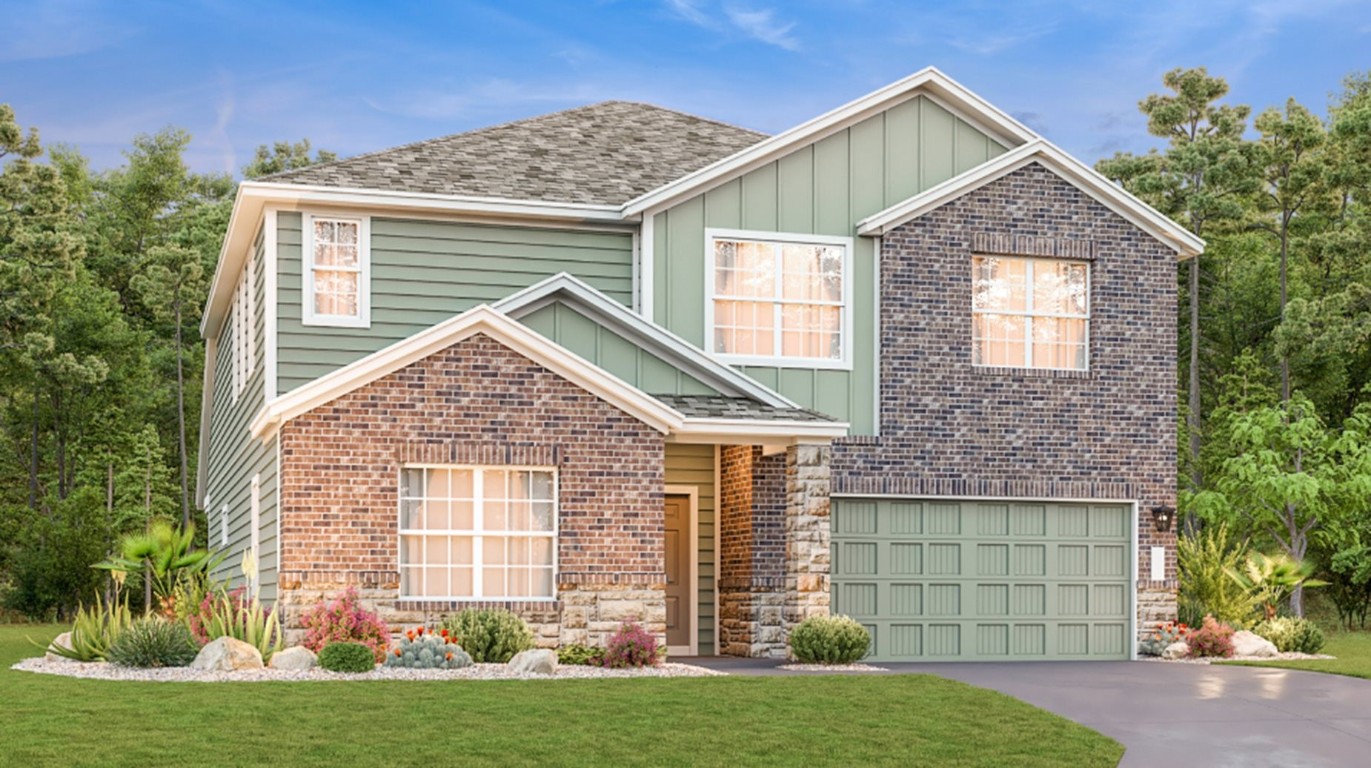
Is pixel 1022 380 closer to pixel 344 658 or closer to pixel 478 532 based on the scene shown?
pixel 478 532

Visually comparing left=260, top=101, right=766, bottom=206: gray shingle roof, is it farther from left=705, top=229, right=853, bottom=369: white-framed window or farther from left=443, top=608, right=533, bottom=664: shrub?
left=443, top=608, right=533, bottom=664: shrub

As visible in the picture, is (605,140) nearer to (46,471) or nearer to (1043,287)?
(1043,287)

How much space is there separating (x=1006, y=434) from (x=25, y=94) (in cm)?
3091

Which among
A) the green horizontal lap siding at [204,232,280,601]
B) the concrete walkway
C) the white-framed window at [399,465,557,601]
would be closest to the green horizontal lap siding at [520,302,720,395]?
the white-framed window at [399,465,557,601]

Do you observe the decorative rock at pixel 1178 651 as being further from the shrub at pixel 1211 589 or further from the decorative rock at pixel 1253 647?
the shrub at pixel 1211 589

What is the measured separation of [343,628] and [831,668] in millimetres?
5484

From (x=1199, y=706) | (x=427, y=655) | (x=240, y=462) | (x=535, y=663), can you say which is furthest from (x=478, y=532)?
(x=1199, y=706)

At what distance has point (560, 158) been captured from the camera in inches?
921

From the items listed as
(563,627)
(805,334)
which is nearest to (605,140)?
(805,334)

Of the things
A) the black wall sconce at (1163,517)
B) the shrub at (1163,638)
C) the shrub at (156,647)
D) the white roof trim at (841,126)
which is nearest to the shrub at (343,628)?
the shrub at (156,647)

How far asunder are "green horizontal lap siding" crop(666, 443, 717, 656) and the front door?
19 centimetres

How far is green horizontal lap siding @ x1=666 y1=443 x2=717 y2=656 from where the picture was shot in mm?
22031

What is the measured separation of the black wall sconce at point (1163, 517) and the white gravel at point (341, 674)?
8043 mm

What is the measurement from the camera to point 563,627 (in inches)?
717
